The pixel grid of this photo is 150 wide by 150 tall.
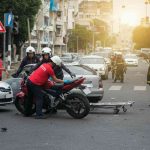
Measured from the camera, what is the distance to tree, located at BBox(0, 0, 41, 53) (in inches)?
2246

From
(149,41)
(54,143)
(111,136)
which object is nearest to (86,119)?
(111,136)

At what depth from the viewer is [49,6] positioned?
107 m

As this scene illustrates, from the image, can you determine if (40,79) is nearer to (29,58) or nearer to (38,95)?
(38,95)

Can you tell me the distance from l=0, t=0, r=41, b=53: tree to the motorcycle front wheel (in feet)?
131

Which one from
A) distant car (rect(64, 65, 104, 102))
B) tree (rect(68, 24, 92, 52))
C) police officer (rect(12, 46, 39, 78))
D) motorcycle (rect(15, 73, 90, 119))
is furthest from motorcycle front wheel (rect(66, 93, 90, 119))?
tree (rect(68, 24, 92, 52))

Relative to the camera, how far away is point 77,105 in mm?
16094

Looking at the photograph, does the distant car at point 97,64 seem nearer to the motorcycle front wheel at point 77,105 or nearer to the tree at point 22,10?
Answer: the tree at point 22,10

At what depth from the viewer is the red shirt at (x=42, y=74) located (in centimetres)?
1603

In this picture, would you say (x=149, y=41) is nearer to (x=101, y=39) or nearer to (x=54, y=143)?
(x=101, y=39)

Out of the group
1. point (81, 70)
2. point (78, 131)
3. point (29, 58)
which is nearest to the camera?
point (78, 131)

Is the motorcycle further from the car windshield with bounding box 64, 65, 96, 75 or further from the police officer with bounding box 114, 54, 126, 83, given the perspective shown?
the police officer with bounding box 114, 54, 126, 83

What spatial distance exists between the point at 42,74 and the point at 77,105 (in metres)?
1.20

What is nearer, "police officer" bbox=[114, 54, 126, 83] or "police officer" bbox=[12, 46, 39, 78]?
"police officer" bbox=[12, 46, 39, 78]

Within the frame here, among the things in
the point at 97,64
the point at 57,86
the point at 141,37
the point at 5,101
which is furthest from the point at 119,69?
the point at 141,37
